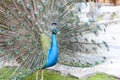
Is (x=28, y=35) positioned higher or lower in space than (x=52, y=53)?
higher

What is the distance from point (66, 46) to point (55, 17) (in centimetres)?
47

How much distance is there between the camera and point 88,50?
458cm

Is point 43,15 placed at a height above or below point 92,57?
above

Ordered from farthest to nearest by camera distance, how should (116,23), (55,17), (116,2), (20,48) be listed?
(116,2)
(116,23)
(55,17)
(20,48)

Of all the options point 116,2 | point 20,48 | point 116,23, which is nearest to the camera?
point 20,48

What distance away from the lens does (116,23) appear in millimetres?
12484

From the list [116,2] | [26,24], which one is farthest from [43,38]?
[116,2]

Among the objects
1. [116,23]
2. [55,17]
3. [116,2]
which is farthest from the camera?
[116,2]

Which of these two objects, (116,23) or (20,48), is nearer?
(20,48)

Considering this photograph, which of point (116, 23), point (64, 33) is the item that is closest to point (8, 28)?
point (64, 33)

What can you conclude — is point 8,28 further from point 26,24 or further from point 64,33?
point 64,33

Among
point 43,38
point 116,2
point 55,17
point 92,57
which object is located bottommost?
point 92,57

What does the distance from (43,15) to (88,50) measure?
2.94ft

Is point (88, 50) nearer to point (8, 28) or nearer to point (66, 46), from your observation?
point (66, 46)
